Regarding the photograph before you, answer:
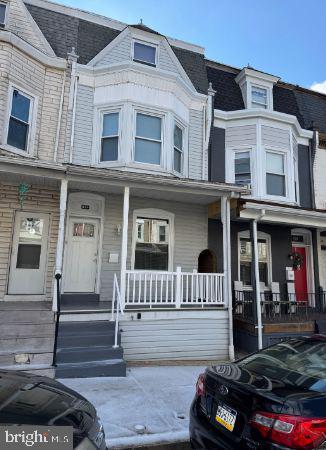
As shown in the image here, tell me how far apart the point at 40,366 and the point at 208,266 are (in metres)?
5.72

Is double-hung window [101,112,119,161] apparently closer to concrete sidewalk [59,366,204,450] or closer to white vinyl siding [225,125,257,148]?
white vinyl siding [225,125,257,148]

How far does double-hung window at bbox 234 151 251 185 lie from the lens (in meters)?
10.7

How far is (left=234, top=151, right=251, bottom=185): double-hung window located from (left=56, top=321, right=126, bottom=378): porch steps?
653 cm

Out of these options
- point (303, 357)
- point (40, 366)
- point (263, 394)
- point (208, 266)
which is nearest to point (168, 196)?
point (208, 266)

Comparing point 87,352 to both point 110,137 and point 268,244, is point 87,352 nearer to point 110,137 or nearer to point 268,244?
point 110,137

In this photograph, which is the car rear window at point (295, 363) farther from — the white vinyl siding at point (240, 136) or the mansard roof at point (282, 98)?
the mansard roof at point (282, 98)

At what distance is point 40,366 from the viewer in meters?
5.35

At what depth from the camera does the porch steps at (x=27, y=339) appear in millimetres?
5293

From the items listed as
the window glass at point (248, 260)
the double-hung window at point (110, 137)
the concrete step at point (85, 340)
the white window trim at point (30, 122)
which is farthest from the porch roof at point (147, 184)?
the concrete step at point (85, 340)

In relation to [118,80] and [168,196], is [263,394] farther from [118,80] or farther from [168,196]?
[118,80]

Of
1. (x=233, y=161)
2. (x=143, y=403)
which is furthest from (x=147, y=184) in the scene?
(x=233, y=161)

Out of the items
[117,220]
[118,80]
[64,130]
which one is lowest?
[117,220]

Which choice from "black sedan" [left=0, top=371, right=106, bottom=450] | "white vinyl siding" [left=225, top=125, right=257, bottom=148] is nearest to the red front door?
"white vinyl siding" [left=225, top=125, right=257, bottom=148]

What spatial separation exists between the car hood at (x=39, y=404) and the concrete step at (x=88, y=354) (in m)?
2.59
